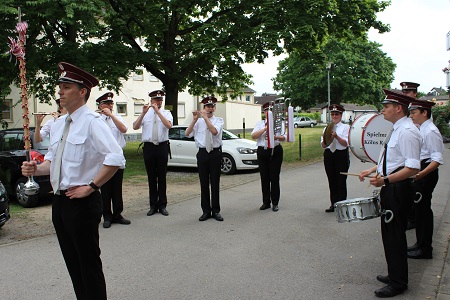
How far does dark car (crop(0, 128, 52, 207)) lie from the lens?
888 cm

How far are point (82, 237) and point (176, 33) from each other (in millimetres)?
16918

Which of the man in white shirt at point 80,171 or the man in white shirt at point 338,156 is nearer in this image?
the man in white shirt at point 80,171

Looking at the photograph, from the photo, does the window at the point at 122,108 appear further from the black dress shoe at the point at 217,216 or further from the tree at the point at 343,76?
the black dress shoe at the point at 217,216

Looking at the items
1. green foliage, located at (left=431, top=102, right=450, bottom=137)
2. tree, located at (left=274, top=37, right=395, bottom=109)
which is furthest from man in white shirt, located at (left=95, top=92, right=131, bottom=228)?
tree, located at (left=274, top=37, right=395, bottom=109)

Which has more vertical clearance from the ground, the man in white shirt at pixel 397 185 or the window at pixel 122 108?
the window at pixel 122 108

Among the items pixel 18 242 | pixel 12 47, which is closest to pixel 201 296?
pixel 12 47

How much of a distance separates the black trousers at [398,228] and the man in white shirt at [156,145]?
4.56 m

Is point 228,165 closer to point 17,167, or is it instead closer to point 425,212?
point 17,167

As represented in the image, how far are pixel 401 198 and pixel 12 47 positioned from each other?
12.8 ft

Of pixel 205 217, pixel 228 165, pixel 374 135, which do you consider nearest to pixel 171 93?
pixel 228 165

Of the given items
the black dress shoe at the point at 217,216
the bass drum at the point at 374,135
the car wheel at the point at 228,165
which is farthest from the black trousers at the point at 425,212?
the car wheel at the point at 228,165

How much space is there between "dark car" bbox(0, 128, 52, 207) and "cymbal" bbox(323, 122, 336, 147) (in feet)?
18.5

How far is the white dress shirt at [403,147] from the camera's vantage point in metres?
4.09

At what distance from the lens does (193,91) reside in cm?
2317
